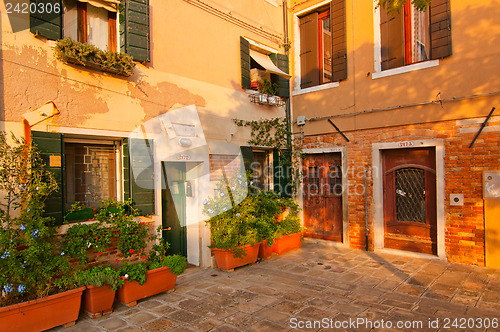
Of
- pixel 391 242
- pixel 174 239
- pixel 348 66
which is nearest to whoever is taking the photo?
pixel 174 239

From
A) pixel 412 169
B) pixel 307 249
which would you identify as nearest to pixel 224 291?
pixel 307 249

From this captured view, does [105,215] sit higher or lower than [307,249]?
higher

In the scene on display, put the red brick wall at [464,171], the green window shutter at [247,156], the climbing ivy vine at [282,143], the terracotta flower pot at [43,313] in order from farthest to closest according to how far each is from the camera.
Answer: the climbing ivy vine at [282,143], the green window shutter at [247,156], the red brick wall at [464,171], the terracotta flower pot at [43,313]

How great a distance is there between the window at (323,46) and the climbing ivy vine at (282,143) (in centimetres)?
123

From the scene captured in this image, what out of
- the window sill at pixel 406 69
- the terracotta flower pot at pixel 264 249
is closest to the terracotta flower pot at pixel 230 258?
the terracotta flower pot at pixel 264 249

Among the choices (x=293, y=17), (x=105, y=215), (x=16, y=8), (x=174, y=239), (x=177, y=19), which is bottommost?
(x=174, y=239)

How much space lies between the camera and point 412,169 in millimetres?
6367

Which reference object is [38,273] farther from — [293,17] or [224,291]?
[293,17]

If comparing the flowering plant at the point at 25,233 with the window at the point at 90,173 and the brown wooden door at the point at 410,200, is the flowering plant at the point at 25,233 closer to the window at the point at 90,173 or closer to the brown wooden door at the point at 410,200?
the window at the point at 90,173

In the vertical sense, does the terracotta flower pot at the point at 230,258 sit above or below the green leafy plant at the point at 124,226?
below

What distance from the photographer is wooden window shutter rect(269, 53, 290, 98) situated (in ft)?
25.4

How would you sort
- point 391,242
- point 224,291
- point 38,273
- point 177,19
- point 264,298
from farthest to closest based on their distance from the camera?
1. point 391,242
2. point 177,19
3. point 224,291
4. point 264,298
5. point 38,273

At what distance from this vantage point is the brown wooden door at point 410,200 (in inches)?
241

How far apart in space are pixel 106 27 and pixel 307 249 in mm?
5563
